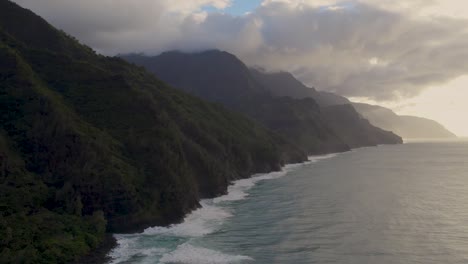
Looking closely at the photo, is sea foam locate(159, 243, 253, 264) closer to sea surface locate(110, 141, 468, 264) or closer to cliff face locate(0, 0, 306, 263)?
sea surface locate(110, 141, 468, 264)

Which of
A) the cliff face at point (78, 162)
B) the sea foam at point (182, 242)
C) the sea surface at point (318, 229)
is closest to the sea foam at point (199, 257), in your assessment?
the sea foam at point (182, 242)

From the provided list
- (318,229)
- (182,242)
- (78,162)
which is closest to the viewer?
(182,242)

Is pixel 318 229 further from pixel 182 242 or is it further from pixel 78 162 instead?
pixel 78 162

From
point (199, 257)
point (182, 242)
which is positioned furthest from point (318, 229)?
point (199, 257)

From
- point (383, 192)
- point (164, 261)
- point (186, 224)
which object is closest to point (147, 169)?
point (186, 224)

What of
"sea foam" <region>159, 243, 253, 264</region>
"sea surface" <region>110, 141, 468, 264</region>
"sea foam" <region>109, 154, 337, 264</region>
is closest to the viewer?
"sea foam" <region>159, 243, 253, 264</region>

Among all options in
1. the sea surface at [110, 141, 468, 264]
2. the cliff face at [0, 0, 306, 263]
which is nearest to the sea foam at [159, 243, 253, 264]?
the sea surface at [110, 141, 468, 264]
